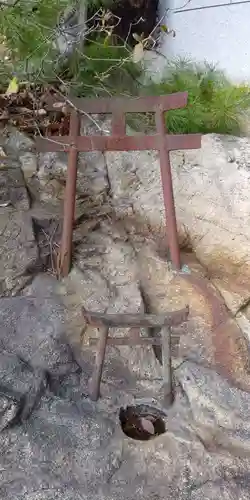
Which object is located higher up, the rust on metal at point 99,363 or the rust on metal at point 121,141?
the rust on metal at point 121,141

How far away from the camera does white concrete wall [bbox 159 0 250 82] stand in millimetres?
5441

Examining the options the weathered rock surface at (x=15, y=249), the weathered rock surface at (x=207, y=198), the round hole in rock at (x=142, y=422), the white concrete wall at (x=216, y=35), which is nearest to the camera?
the round hole in rock at (x=142, y=422)

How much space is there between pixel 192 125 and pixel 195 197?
88 centimetres

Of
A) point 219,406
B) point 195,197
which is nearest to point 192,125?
point 195,197

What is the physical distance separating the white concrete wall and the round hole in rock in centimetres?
388

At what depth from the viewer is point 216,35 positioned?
5594mm

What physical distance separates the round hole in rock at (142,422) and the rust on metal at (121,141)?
1281 mm

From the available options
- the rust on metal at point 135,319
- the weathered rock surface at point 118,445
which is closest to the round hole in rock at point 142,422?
the weathered rock surface at point 118,445

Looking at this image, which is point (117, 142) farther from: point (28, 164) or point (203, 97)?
point (203, 97)

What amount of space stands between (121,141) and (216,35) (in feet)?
7.74

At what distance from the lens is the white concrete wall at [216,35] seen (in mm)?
5441

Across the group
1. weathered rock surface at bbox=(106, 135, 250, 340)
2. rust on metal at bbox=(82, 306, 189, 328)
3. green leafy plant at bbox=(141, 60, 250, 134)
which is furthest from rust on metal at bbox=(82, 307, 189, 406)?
green leafy plant at bbox=(141, 60, 250, 134)

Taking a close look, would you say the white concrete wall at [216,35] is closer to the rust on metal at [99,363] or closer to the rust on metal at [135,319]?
the rust on metal at [135,319]

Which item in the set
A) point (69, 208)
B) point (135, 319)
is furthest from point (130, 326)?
point (69, 208)
